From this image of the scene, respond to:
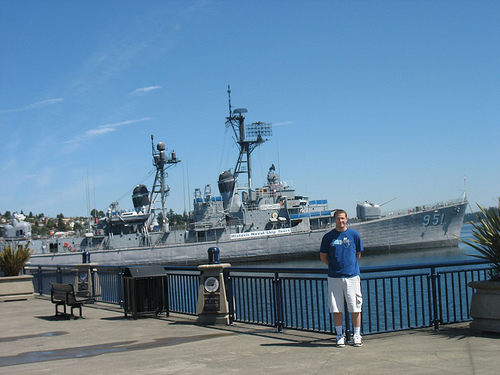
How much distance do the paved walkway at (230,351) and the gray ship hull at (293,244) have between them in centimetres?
4150

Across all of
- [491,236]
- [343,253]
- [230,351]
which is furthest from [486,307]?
[230,351]

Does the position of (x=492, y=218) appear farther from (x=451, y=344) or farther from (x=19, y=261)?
(x=19, y=261)

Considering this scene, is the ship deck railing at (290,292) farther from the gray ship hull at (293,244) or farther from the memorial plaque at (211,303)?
the gray ship hull at (293,244)

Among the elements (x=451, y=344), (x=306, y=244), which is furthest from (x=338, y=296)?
(x=306, y=244)

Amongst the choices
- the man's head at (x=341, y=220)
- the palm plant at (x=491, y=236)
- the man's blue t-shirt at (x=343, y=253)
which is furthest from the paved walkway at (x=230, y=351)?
the man's head at (x=341, y=220)

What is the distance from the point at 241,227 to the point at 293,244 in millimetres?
6592

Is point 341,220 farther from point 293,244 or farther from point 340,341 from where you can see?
point 293,244

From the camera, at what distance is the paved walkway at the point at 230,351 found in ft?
19.7

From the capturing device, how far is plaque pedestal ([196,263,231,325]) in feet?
31.6

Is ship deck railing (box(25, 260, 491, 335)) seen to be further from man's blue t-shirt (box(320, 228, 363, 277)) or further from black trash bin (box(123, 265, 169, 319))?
man's blue t-shirt (box(320, 228, 363, 277))

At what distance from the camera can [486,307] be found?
727cm

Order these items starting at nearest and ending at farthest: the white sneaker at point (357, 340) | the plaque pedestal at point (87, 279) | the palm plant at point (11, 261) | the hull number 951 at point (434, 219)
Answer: the white sneaker at point (357, 340)
the plaque pedestal at point (87, 279)
the palm plant at point (11, 261)
the hull number 951 at point (434, 219)

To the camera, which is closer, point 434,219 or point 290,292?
point 290,292

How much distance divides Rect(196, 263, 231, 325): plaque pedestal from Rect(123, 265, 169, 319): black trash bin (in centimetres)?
148
